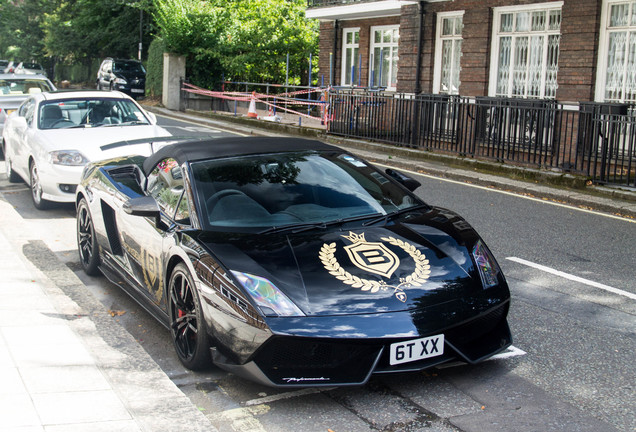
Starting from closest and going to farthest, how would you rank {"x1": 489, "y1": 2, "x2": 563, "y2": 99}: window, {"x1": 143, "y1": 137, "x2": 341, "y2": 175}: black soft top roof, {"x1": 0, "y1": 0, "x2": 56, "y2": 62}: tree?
{"x1": 143, "y1": 137, "x2": 341, "y2": 175}: black soft top roof < {"x1": 489, "y1": 2, "x2": 563, "y2": 99}: window < {"x1": 0, "y1": 0, "x2": 56, "y2": 62}: tree

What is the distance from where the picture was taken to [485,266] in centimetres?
491

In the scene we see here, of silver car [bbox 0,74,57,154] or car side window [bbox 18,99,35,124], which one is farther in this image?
silver car [bbox 0,74,57,154]

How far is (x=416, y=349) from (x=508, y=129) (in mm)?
11913

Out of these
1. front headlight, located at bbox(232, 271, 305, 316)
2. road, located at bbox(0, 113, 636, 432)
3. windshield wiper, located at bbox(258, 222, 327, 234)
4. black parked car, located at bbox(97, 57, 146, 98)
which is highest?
black parked car, located at bbox(97, 57, 146, 98)

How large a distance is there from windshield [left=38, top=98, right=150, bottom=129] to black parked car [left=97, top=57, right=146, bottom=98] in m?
26.5

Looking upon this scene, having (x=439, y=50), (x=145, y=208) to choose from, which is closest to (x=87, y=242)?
(x=145, y=208)

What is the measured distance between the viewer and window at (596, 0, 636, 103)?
1560 cm

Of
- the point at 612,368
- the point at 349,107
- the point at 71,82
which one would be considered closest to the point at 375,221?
the point at 612,368

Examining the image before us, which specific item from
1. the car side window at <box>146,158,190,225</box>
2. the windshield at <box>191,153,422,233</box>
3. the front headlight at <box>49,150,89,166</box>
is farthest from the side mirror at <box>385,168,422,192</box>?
the front headlight at <box>49,150,89,166</box>

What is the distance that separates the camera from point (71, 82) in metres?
57.0

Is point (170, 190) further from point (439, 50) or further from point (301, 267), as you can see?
point (439, 50)

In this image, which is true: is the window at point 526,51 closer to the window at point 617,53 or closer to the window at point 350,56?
the window at point 617,53

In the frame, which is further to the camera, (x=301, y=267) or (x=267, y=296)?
(x=301, y=267)

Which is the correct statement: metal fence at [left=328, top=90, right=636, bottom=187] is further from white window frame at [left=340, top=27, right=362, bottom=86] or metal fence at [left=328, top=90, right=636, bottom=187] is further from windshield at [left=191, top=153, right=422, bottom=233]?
windshield at [left=191, top=153, right=422, bottom=233]
